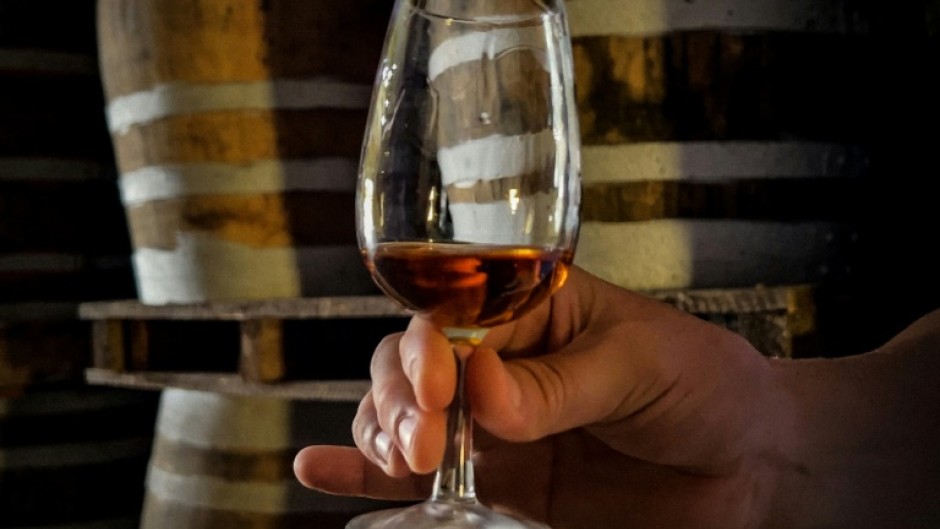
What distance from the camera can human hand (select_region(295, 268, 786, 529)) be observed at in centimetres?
72

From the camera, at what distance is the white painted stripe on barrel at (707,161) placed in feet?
3.90

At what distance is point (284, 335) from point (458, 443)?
76 centimetres

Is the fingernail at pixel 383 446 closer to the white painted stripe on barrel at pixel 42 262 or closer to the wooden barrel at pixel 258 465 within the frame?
the wooden barrel at pixel 258 465

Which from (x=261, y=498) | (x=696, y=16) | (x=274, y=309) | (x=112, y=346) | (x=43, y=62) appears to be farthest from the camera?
(x=43, y=62)

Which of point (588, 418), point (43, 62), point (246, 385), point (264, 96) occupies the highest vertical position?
point (43, 62)

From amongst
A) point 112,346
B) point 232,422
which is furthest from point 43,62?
point 232,422

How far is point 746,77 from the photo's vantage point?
1.19m

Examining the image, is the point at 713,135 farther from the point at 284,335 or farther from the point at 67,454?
the point at 67,454

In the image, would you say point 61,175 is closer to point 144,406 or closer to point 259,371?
point 144,406

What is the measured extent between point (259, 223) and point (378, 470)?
637mm

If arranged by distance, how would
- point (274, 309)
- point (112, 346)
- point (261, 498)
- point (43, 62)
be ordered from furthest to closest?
point (43, 62)
point (112, 346)
point (261, 498)
point (274, 309)

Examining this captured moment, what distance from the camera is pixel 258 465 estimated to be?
5.09 feet

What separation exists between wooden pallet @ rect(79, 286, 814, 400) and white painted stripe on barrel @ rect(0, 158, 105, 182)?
40 cm

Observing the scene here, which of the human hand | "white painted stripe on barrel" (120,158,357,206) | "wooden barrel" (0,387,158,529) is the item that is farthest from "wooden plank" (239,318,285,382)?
"wooden barrel" (0,387,158,529)
